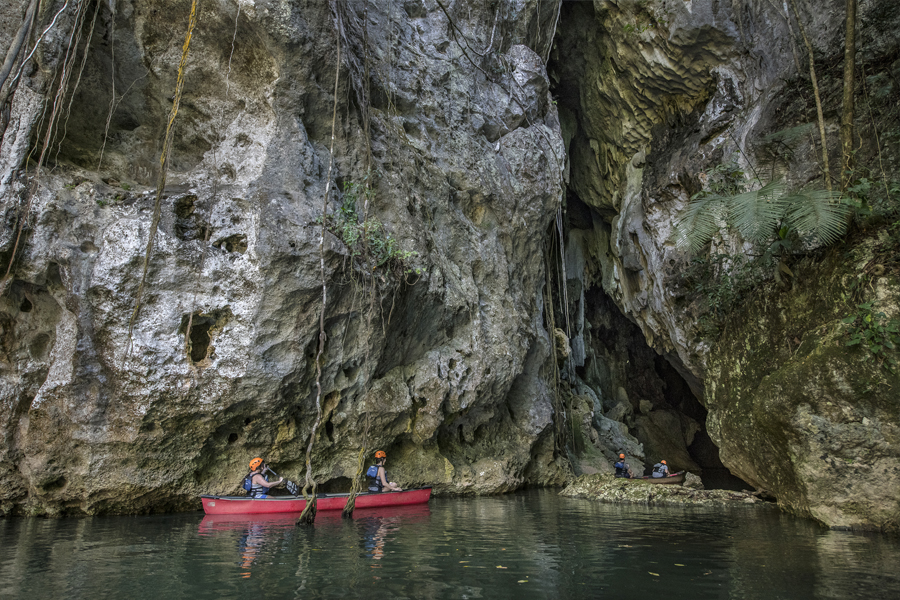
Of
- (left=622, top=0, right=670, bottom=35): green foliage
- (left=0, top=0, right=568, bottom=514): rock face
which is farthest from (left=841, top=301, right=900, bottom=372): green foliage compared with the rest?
(left=622, top=0, right=670, bottom=35): green foliage

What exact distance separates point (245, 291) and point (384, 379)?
11.2 feet

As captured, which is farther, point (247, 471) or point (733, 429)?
point (247, 471)

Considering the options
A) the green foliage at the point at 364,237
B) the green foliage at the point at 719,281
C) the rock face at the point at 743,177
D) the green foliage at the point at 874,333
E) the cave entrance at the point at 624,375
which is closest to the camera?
the green foliage at the point at 874,333

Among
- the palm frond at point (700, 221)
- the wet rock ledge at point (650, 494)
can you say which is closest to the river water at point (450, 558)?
the wet rock ledge at point (650, 494)

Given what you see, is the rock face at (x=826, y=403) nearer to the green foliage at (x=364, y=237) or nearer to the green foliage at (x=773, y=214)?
the green foliage at (x=773, y=214)

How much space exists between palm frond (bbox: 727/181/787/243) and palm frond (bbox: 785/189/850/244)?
0.18 meters

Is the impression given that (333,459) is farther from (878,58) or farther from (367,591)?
(878,58)

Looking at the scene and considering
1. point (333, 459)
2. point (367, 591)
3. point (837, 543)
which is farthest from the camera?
point (333, 459)

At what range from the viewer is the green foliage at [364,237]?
1026 centimetres

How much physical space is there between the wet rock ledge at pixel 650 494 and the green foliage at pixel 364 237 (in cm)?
Answer: 602

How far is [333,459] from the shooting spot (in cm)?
1072

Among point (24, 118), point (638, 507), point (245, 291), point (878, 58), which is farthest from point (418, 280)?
point (878, 58)

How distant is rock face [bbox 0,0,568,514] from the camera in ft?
28.9

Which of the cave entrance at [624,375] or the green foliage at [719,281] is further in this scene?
the cave entrance at [624,375]
